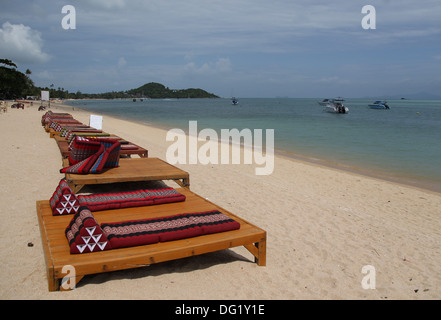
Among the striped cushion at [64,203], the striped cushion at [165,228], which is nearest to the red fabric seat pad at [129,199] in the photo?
the striped cushion at [64,203]

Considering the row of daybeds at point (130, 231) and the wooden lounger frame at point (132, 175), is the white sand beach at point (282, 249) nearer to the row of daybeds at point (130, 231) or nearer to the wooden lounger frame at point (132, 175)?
the row of daybeds at point (130, 231)

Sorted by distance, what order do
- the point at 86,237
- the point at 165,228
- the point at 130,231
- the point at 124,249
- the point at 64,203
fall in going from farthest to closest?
1. the point at 64,203
2. the point at 165,228
3. the point at 130,231
4. the point at 124,249
5. the point at 86,237

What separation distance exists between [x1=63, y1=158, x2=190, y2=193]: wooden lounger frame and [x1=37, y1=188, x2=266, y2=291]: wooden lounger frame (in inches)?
48.0

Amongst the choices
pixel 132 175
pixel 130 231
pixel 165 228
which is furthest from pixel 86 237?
pixel 132 175

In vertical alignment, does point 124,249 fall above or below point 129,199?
below

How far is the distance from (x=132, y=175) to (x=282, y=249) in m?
3.03

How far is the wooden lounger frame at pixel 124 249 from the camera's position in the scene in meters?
3.18

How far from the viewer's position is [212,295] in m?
3.42

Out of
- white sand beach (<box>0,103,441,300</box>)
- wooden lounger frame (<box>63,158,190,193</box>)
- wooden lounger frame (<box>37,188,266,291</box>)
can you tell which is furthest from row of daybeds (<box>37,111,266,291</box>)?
white sand beach (<box>0,103,441,300</box>)

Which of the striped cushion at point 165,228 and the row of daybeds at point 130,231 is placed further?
the striped cushion at point 165,228

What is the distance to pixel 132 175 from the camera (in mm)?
6379

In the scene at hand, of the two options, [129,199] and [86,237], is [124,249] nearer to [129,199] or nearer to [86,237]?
[86,237]

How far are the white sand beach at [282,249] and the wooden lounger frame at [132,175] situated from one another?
1.92 feet

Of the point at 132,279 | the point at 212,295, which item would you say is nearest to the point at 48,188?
the point at 132,279
